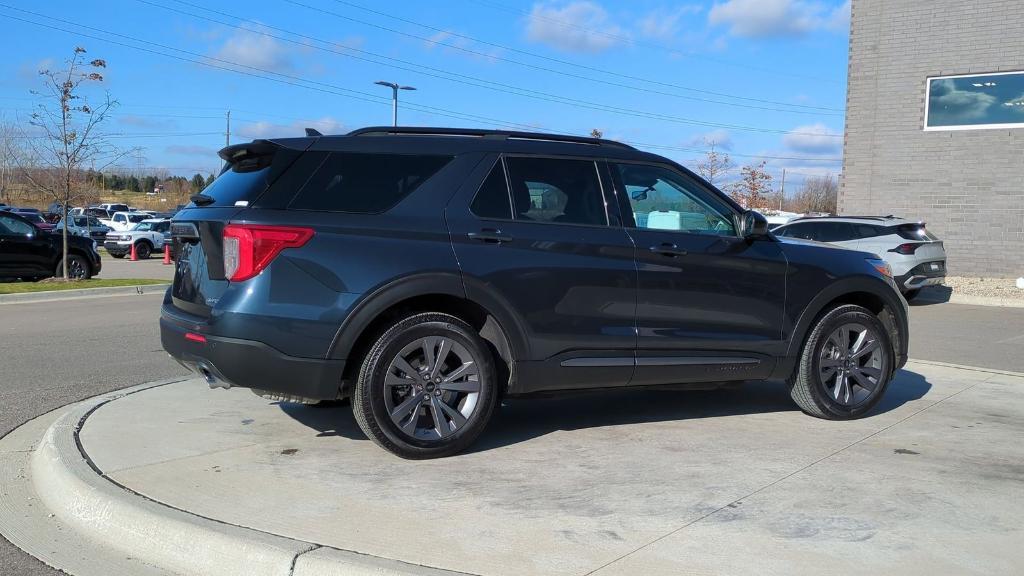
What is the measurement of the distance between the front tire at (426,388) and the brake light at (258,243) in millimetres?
714

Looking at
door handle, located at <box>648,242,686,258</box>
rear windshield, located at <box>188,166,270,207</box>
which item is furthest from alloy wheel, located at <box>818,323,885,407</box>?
rear windshield, located at <box>188,166,270,207</box>

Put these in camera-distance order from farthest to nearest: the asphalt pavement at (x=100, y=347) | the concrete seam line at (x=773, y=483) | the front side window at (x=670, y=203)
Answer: the asphalt pavement at (x=100, y=347), the front side window at (x=670, y=203), the concrete seam line at (x=773, y=483)

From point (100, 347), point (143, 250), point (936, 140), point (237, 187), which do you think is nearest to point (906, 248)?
point (936, 140)

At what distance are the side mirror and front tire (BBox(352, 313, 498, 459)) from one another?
2.00 meters

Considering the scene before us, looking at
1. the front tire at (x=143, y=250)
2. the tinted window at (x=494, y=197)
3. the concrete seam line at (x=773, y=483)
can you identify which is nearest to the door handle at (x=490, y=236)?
the tinted window at (x=494, y=197)

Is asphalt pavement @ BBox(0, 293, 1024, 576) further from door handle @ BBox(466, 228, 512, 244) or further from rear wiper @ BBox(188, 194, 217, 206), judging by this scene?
door handle @ BBox(466, 228, 512, 244)

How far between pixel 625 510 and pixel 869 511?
46.0 inches

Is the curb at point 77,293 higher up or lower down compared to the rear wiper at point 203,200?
lower down

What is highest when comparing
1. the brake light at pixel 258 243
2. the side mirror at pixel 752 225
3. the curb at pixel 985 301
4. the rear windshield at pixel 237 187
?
the rear windshield at pixel 237 187

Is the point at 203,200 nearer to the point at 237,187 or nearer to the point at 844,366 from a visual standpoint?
the point at 237,187

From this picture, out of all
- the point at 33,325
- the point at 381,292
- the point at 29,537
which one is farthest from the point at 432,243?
the point at 33,325

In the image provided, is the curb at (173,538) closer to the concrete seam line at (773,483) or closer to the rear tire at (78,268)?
the concrete seam line at (773,483)

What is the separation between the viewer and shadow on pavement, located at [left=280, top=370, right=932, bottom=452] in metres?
5.77

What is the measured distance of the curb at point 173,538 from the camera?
3521 mm
